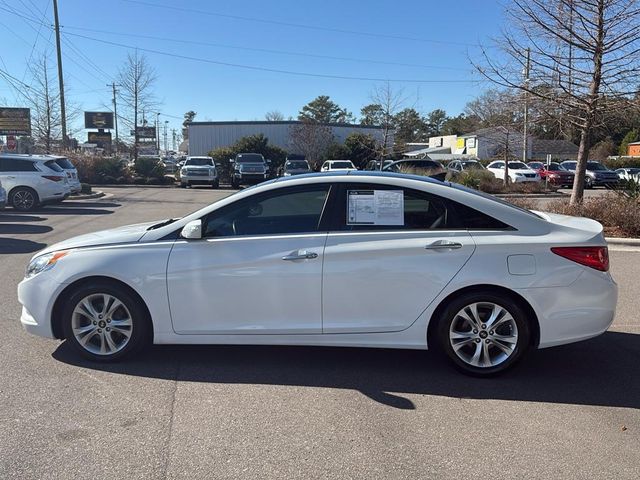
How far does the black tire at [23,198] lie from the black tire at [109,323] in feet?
45.5

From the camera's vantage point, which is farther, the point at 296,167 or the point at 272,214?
the point at 296,167

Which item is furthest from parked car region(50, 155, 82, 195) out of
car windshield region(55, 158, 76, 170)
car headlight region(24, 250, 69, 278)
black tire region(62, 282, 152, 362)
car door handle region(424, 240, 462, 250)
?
car door handle region(424, 240, 462, 250)

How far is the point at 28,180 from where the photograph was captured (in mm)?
16625

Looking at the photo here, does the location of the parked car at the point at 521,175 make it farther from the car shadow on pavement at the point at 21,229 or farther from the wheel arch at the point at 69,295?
the wheel arch at the point at 69,295

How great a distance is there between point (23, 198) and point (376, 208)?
15357 millimetres

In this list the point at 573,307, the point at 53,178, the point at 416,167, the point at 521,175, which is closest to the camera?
the point at 573,307

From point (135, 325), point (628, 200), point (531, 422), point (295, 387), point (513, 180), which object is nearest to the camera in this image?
point (531, 422)

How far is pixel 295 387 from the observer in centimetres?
428

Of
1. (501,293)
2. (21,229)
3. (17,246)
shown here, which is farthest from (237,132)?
(501,293)

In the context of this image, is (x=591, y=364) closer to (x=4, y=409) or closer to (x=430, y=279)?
(x=430, y=279)

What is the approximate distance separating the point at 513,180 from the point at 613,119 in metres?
18.6

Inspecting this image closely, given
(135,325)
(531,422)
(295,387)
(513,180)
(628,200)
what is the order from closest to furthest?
(531,422) → (295,387) → (135,325) → (628,200) → (513,180)

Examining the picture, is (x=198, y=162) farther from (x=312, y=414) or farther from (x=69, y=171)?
(x=312, y=414)

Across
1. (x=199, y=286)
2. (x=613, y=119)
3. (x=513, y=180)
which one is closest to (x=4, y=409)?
(x=199, y=286)
